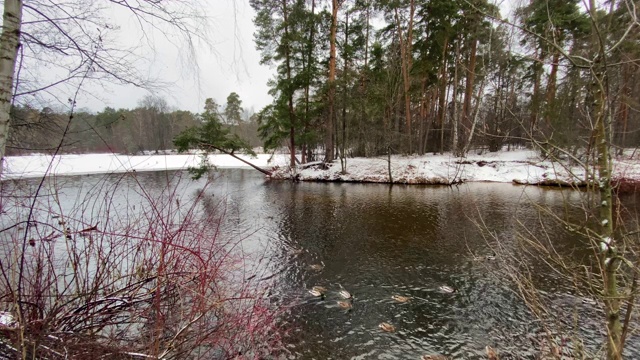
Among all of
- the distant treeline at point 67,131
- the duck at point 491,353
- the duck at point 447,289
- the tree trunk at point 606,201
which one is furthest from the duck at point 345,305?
the distant treeline at point 67,131

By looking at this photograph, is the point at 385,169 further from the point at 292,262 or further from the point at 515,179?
the point at 292,262

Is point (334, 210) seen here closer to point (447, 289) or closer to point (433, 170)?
point (447, 289)

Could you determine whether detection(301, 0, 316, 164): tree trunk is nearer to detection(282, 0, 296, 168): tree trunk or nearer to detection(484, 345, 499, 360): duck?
detection(282, 0, 296, 168): tree trunk

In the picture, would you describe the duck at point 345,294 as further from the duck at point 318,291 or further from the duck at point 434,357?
the duck at point 434,357

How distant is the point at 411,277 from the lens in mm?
5637

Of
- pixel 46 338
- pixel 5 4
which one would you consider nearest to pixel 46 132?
pixel 5 4

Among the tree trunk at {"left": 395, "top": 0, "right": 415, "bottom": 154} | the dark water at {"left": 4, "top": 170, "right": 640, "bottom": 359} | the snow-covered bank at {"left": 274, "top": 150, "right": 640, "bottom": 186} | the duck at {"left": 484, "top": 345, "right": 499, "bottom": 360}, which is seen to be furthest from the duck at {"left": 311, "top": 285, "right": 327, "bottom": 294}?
the tree trunk at {"left": 395, "top": 0, "right": 415, "bottom": 154}

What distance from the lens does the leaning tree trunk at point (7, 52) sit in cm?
189

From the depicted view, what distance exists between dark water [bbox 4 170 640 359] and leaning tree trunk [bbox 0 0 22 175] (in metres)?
0.89

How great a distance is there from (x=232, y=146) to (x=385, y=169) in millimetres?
10414

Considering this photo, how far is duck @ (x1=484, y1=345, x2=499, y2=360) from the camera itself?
3527 mm

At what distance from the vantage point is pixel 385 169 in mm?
19000

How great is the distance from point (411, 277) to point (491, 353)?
83.1 inches

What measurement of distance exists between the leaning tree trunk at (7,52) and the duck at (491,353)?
209 inches
